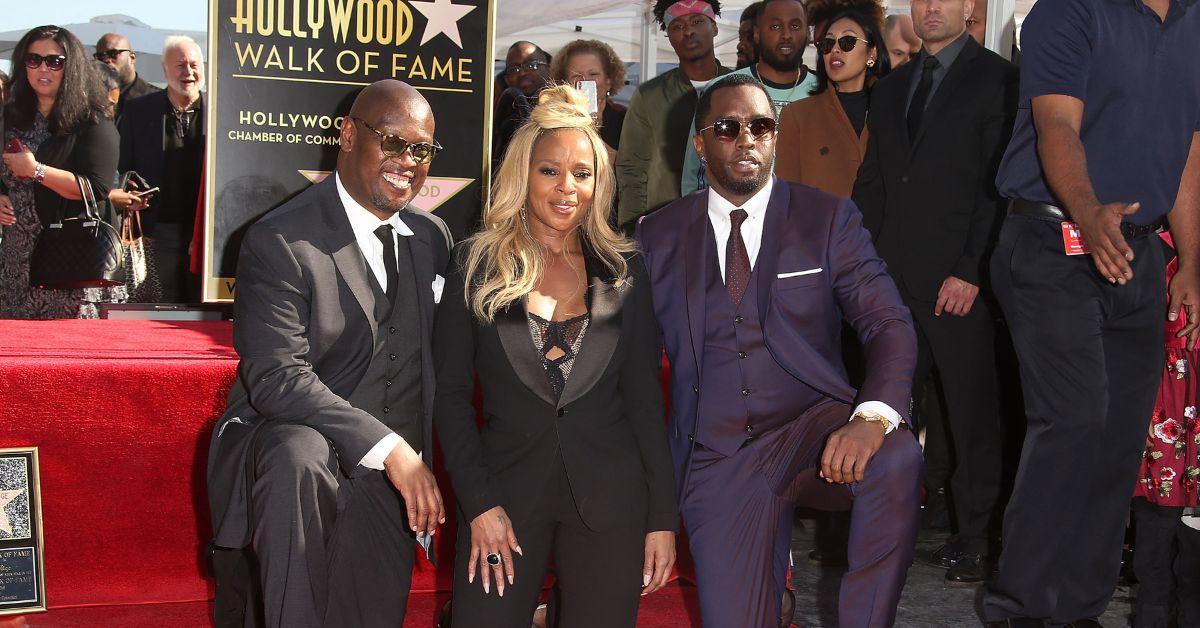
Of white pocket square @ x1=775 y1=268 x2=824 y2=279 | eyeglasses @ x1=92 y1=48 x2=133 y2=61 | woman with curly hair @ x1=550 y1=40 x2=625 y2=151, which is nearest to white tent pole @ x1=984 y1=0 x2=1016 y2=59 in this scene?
woman with curly hair @ x1=550 y1=40 x2=625 y2=151

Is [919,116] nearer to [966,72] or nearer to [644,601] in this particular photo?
[966,72]

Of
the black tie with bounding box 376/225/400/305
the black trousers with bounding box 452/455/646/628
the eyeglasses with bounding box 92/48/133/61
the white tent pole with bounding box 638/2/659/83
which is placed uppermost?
the white tent pole with bounding box 638/2/659/83

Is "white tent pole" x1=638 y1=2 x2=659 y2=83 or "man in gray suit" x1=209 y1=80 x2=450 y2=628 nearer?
"man in gray suit" x1=209 y1=80 x2=450 y2=628

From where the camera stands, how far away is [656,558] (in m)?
2.71

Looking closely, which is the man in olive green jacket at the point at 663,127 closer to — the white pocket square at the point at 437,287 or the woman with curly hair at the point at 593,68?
the woman with curly hair at the point at 593,68

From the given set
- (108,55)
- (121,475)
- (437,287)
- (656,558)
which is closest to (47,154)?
(108,55)

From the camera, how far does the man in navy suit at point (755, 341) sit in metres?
2.86

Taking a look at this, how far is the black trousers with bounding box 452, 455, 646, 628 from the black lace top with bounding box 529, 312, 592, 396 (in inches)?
8.2

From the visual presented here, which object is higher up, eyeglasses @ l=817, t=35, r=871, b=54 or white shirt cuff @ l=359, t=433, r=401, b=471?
eyeglasses @ l=817, t=35, r=871, b=54

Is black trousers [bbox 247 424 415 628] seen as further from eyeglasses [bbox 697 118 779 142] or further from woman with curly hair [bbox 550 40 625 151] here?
woman with curly hair [bbox 550 40 625 151]

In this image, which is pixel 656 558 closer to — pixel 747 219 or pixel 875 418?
pixel 875 418

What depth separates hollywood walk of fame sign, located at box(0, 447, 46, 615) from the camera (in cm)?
332

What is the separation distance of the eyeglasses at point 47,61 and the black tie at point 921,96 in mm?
4176

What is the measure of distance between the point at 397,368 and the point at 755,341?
0.92 m
